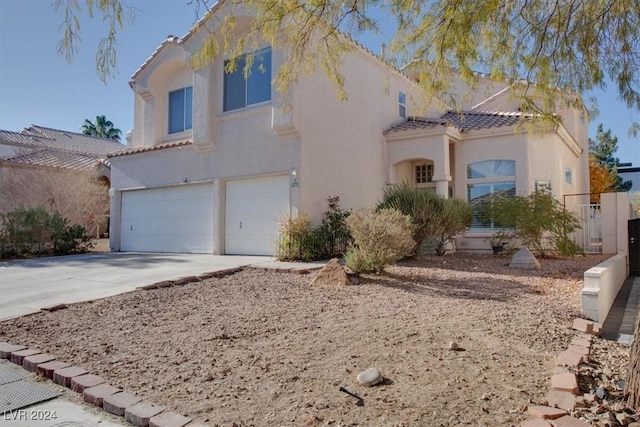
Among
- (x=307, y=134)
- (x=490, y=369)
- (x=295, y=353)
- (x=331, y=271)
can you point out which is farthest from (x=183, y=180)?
(x=490, y=369)

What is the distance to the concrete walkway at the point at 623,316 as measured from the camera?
6242mm

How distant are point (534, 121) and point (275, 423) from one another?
773 centimetres

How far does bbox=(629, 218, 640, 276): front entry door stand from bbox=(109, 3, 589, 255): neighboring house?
3327 millimetres

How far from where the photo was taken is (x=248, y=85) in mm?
14727

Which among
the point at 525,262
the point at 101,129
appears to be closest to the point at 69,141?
the point at 101,129

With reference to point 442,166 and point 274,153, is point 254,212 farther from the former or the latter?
point 442,166

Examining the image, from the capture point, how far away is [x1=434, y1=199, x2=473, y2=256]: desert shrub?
12555 mm

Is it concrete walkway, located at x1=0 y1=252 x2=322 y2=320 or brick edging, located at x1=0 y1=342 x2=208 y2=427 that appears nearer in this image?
brick edging, located at x1=0 y1=342 x2=208 y2=427

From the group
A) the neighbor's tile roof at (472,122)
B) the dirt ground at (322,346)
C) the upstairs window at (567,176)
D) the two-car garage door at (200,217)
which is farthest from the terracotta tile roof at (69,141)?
the upstairs window at (567,176)

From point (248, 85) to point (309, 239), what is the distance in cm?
578

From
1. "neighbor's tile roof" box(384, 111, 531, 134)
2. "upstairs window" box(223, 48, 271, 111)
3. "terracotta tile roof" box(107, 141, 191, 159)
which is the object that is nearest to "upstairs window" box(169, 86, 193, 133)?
"terracotta tile roof" box(107, 141, 191, 159)

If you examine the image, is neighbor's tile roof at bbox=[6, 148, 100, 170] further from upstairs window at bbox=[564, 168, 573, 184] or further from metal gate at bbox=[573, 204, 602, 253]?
metal gate at bbox=[573, 204, 602, 253]

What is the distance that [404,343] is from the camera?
508 cm

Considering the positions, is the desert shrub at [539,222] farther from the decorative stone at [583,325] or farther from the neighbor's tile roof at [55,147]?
the neighbor's tile roof at [55,147]
